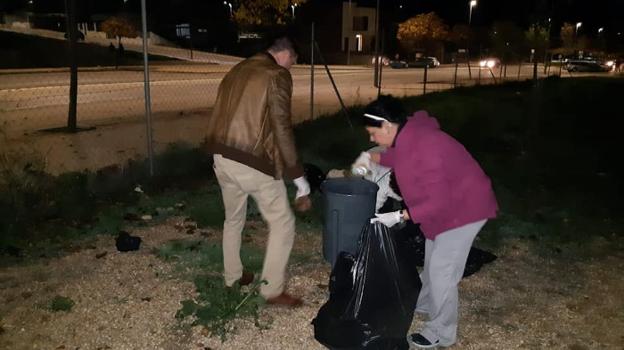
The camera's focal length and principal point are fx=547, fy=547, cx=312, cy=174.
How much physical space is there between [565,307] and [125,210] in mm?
4059

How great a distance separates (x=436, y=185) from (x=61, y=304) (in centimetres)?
254

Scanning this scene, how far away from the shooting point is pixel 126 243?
4.51m

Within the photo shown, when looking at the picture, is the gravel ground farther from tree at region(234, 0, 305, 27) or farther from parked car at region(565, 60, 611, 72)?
parked car at region(565, 60, 611, 72)

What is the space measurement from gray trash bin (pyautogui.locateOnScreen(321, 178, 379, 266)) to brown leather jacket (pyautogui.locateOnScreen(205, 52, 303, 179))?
2.23ft

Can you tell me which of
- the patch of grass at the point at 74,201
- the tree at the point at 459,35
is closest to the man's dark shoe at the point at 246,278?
the patch of grass at the point at 74,201

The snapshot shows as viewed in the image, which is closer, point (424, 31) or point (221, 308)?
point (221, 308)

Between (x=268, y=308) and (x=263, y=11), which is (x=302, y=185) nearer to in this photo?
(x=268, y=308)

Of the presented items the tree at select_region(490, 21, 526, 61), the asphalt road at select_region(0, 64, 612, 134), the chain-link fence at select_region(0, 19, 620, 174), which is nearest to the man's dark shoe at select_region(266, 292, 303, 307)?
the chain-link fence at select_region(0, 19, 620, 174)

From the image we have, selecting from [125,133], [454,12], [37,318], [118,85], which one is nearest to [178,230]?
[37,318]

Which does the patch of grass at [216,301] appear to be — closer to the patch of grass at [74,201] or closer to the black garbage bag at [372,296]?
the black garbage bag at [372,296]

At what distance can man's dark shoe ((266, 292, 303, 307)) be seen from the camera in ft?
11.7

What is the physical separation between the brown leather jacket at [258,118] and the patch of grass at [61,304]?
147cm

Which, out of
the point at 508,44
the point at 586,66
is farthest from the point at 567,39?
the point at 508,44

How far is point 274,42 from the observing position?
3123mm
